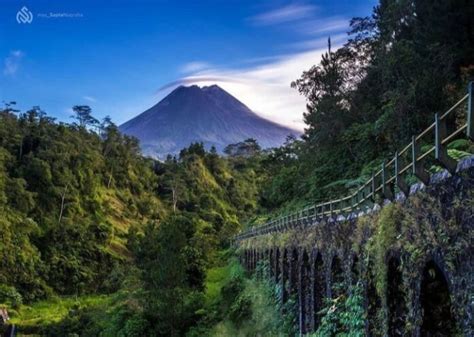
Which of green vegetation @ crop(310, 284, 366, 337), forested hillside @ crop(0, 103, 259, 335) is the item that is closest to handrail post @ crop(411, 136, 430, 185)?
green vegetation @ crop(310, 284, 366, 337)

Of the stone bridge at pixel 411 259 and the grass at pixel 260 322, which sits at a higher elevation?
the stone bridge at pixel 411 259

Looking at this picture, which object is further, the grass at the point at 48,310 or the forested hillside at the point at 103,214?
the grass at the point at 48,310

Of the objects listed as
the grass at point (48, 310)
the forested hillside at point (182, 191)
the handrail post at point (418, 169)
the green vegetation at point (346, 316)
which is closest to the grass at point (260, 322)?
the forested hillside at point (182, 191)

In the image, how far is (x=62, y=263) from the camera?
200 feet

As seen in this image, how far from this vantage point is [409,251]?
7441mm

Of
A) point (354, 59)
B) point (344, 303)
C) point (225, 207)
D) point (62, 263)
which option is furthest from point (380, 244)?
point (225, 207)

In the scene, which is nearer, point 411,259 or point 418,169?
point 418,169

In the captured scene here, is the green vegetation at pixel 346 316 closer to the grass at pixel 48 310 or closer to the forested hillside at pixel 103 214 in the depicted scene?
the forested hillside at pixel 103 214

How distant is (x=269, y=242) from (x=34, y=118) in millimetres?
74949

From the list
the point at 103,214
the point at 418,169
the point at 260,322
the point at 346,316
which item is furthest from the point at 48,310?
the point at 418,169

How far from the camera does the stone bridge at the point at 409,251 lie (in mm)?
5961

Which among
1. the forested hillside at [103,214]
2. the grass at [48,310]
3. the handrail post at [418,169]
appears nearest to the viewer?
the handrail post at [418,169]

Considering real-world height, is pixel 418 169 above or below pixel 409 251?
above

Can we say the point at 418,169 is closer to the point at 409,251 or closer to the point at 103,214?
the point at 409,251
